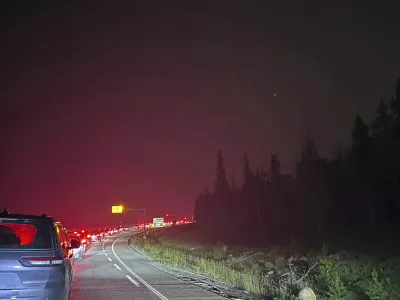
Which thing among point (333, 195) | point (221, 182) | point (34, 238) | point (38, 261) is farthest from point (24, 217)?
point (221, 182)

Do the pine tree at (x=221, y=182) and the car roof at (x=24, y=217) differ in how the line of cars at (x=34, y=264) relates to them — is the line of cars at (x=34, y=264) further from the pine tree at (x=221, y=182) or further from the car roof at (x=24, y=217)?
the pine tree at (x=221, y=182)

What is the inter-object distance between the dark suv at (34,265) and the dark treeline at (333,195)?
5486 cm

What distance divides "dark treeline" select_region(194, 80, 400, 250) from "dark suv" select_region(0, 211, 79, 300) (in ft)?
180

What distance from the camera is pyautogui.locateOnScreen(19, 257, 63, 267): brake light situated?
7.48 meters

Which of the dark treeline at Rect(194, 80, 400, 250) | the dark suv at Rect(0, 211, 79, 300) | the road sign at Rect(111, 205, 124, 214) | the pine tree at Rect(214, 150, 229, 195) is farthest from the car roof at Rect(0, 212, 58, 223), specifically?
the pine tree at Rect(214, 150, 229, 195)

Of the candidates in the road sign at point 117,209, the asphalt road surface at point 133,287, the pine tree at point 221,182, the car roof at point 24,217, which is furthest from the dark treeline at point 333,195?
the car roof at point 24,217

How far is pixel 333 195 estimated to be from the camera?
3472 inches

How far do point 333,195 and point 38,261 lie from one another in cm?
8540

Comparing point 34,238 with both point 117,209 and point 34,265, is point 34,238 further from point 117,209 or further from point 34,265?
point 117,209

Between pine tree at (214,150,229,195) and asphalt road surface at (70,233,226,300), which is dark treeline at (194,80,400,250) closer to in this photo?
pine tree at (214,150,229,195)

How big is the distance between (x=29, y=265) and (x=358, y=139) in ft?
246

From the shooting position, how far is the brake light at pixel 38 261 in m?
7.48

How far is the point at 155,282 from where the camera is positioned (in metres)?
18.1

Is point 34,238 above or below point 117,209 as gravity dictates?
below
